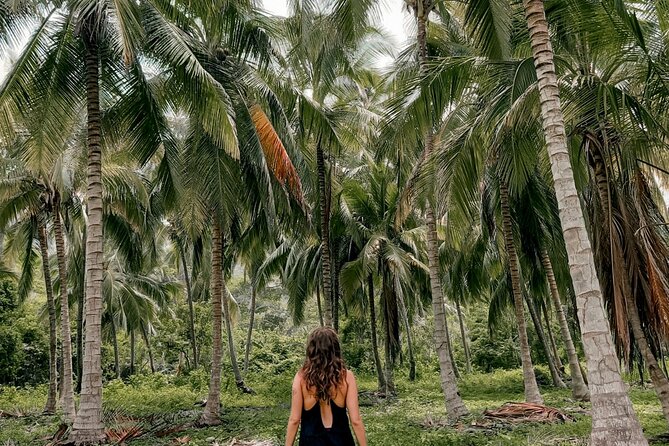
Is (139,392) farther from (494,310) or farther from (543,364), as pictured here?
(543,364)

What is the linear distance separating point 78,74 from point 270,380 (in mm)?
14685

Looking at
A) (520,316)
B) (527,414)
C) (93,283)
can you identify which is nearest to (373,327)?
(520,316)

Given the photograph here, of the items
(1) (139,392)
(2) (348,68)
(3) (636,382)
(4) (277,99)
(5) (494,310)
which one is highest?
(2) (348,68)

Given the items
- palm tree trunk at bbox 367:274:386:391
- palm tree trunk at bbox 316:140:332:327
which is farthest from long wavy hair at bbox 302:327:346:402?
palm tree trunk at bbox 367:274:386:391

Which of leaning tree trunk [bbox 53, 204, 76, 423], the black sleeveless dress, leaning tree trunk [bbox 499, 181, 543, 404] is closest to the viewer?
the black sleeveless dress

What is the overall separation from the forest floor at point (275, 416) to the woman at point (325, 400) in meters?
4.16

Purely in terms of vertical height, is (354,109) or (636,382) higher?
(354,109)

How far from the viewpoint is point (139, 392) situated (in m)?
18.9

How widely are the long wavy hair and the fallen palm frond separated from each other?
6.47 meters

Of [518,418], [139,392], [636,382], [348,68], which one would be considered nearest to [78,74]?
[348,68]

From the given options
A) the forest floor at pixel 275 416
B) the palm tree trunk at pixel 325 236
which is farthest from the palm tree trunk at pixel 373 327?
the palm tree trunk at pixel 325 236

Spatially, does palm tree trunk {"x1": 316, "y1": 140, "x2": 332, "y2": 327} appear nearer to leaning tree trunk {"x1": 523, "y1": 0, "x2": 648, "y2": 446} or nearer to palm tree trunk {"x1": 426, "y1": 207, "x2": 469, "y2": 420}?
palm tree trunk {"x1": 426, "y1": 207, "x2": 469, "y2": 420}

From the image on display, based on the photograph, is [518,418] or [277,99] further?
[277,99]

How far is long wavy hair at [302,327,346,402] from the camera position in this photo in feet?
11.5
